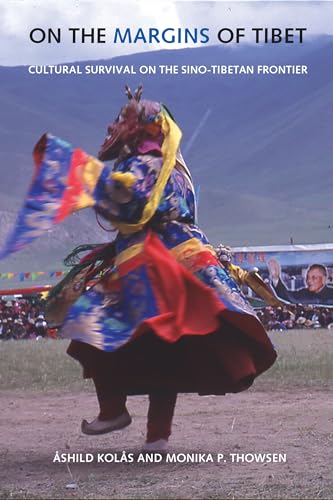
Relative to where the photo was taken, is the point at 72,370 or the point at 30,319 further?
the point at 30,319

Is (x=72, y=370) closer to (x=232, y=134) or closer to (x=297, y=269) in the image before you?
(x=297, y=269)

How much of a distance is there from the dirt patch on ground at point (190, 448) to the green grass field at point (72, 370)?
2.75 feet

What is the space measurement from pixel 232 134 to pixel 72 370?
58687mm

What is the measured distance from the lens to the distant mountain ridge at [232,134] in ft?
178

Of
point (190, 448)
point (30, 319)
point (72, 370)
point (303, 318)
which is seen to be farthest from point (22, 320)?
point (190, 448)

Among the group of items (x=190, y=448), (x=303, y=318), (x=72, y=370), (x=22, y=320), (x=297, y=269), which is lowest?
(x=303, y=318)

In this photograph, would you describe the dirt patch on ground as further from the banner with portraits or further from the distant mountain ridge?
the distant mountain ridge

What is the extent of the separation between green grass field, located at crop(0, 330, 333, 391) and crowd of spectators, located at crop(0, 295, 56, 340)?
731cm

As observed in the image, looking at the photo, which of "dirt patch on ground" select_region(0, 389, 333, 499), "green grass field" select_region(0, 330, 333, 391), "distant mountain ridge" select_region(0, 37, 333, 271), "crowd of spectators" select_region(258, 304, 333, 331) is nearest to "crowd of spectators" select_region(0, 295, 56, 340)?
"crowd of spectators" select_region(258, 304, 333, 331)

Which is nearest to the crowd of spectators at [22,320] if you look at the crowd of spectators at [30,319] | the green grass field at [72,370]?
the crowd of spectators at [30,319]

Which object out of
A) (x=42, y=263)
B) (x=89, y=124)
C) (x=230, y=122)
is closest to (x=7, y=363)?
(x=42, y=263)

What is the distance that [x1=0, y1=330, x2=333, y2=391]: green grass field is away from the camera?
32.9ft

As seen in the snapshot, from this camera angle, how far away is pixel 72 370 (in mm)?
11516

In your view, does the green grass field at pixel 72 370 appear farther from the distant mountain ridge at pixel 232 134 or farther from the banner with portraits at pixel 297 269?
the distant mountain ridge at pixel 232 134
